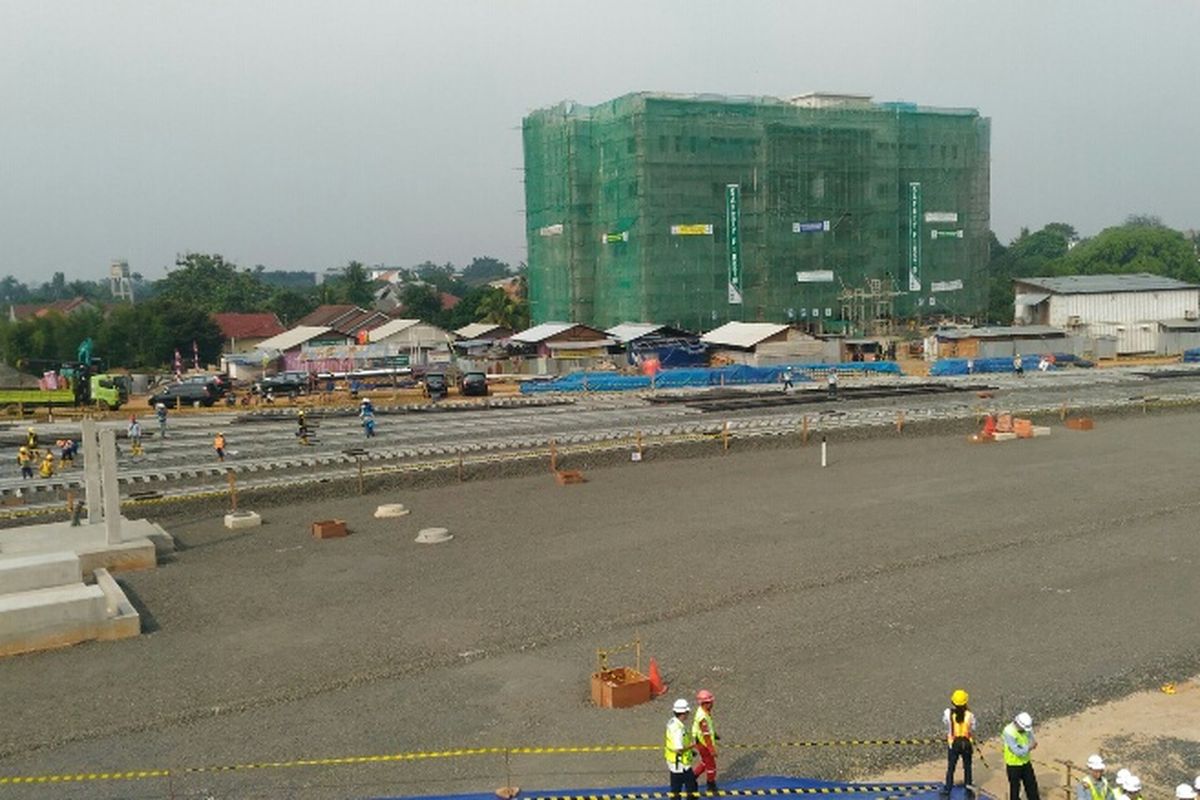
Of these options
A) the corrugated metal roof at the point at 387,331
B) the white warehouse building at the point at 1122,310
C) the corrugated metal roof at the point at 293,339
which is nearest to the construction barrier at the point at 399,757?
the corrugated metal roof at the point at 387,331

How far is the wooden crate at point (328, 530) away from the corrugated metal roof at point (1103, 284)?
2740 inches

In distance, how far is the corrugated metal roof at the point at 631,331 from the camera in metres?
68.4

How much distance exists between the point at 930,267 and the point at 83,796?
8485 centimetres

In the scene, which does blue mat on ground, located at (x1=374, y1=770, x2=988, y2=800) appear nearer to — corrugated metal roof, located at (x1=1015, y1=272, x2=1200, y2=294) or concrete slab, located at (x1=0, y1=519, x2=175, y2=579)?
concrete slab, located at (x1=0, y1=519, x2=175, y2=579)

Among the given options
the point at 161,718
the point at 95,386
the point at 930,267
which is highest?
the point at 930,267

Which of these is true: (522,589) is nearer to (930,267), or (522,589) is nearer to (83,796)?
(83,796)

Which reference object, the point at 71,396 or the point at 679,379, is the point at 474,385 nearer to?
the point at 679,379

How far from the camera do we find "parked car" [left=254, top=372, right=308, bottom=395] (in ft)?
181

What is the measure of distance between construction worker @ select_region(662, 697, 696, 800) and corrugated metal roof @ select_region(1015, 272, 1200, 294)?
3068 inches

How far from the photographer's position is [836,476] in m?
32.5

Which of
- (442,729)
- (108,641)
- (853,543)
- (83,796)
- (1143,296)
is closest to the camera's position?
(83,796)

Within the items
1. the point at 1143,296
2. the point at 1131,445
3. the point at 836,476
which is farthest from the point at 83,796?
the point at 1143,296

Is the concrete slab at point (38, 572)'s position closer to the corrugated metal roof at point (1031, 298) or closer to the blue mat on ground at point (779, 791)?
the blue mat on ground at point (779, 791)

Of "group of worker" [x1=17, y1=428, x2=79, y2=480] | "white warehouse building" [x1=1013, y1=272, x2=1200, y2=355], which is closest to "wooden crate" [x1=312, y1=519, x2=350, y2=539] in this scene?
"group of worker" [x1=17, y1=428, x2=79, y2=480]
